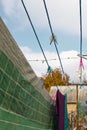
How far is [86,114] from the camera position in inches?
934

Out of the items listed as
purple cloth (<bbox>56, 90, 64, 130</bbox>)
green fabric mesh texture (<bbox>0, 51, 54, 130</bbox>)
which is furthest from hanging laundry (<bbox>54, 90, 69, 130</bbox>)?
green fabric mesh texture (<bbox>0, 51, 54, 130</bbox>)

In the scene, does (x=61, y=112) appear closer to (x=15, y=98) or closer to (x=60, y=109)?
(x=60, y=109)

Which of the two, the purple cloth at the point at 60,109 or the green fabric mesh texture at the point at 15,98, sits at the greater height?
the purple cloth at the point at 60,109

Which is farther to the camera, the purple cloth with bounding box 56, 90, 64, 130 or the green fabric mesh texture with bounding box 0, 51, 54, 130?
the purple cloth with bounding box 56, 90, 64, 130

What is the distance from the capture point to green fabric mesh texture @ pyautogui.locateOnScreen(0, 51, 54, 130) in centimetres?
485

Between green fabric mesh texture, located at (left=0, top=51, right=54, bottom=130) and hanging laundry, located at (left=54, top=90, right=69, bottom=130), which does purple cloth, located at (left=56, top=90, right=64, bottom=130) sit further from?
green fabric mesh texture, located at (left=0, top=51, right=54, bottom=130)

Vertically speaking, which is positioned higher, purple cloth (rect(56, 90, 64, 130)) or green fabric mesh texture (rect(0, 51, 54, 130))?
purple cloth (rect(56, 90, 64, 130))

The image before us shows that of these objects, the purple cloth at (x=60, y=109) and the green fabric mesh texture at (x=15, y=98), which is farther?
the purple cloth at (x=60, y=109)

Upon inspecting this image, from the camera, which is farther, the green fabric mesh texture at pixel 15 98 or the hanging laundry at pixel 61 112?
the hanging laundry at pixel 61 112

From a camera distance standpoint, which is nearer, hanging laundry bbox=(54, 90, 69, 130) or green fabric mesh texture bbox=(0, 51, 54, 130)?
green fabric mesh texture bbox=(0, 51, 54, 130)

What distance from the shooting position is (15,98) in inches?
220

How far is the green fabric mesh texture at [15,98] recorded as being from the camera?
485cm

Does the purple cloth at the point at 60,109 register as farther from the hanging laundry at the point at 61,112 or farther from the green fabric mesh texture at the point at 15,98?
the green fabric mesh texture at the point at 15,98

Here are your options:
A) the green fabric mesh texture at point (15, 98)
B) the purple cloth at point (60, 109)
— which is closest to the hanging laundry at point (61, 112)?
the purple cloth at point (60, 109)
